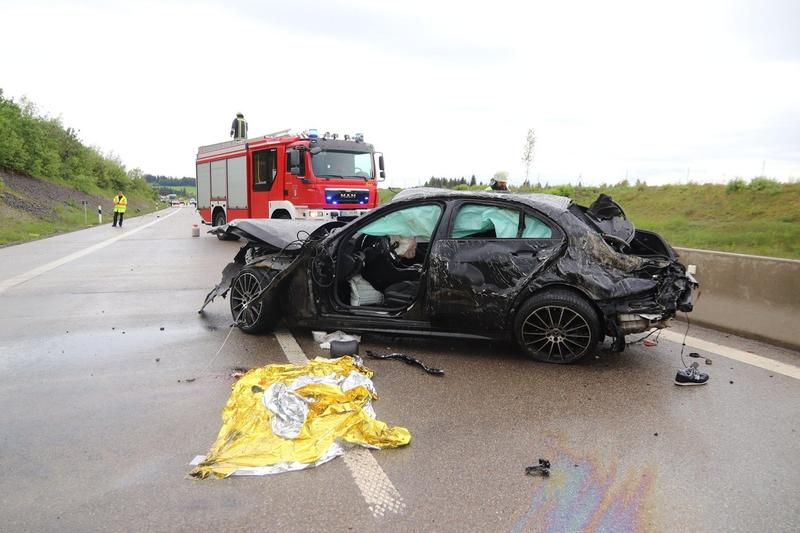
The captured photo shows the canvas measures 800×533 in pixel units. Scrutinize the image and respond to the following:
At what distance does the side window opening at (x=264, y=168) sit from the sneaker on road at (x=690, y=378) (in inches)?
487

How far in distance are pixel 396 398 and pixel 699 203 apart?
21.6 meters

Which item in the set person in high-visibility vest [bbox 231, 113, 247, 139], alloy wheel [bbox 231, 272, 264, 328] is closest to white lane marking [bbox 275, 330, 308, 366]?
alloy wheel [bbox 231, 272, 264, 328]

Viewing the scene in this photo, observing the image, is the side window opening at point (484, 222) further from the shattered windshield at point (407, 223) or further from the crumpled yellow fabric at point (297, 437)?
the crumpled yellow fabric at point (297, 437)

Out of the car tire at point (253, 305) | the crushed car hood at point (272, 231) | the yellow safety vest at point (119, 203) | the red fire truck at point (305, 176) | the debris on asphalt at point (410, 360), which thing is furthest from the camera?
the yellow safety vest at point (119, 203)

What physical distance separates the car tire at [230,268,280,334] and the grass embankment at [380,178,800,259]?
10.5m

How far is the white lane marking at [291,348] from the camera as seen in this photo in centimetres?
517

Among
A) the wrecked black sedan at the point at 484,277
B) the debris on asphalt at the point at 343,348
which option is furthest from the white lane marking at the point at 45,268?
the debris on asphalt at the point at 343,348

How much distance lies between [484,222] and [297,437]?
2701 millimetres

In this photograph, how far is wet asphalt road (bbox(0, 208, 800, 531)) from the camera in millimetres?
2787

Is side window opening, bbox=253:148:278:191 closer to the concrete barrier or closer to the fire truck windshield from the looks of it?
the fire truck windshield

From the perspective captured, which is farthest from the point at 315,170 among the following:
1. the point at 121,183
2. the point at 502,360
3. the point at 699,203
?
the point at 121,183

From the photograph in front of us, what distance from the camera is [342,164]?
14844 millimetres

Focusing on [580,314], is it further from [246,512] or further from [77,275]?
[77,275]

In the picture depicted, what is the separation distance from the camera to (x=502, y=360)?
207 inches
